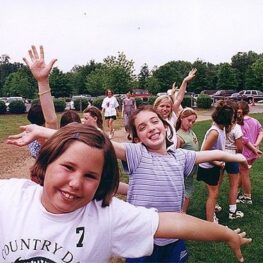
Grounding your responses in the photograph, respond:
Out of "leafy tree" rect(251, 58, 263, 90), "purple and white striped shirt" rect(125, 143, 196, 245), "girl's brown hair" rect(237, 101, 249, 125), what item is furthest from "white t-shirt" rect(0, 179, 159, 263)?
"leafy tree" rect(251, 58, 263, 90)

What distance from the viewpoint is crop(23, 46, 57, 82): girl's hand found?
3199mm

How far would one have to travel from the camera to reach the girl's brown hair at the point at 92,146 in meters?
1.63

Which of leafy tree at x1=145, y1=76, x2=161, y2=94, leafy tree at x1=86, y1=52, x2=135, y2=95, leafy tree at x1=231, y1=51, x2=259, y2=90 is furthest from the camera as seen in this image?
leafy tree at x1=231, y1=51, x2=259, y2=90

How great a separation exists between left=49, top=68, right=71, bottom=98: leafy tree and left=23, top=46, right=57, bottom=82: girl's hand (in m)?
64.2

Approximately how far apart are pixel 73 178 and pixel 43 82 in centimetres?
173

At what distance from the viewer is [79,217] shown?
1.63 metres

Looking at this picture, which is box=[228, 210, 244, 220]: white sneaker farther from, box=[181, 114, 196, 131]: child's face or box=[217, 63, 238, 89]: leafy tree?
box=[217, 63, 238, 89]: leafy tree

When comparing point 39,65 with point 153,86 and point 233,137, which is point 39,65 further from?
point 153,86

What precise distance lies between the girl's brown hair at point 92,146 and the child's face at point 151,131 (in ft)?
4.47

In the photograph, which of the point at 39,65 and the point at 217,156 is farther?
the point at 39,65

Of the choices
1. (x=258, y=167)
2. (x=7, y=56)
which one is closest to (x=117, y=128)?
(x=258, y=167)

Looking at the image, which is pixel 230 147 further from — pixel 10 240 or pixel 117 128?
pixel 117 128

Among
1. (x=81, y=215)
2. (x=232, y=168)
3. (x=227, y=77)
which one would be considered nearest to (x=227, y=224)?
(x=232, y=168)

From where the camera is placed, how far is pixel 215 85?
79.9 m
